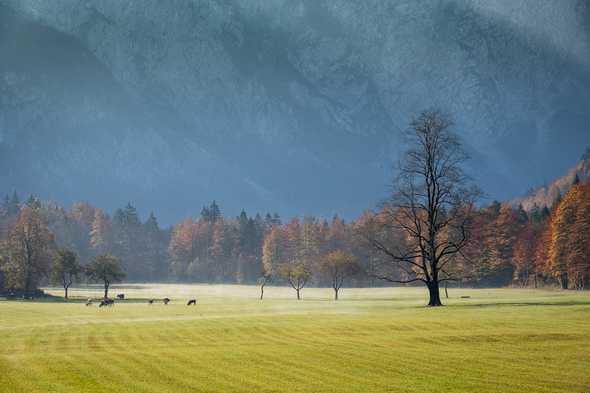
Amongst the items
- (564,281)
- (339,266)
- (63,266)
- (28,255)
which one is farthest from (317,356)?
(63,266)

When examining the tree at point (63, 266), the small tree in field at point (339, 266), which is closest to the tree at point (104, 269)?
the tree at point (63, 266)

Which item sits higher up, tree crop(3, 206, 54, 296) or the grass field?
tree crop(3, 206, 54, 296)

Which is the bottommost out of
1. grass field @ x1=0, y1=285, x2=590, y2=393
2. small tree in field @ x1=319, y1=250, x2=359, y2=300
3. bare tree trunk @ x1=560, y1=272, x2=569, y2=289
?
grass field @ x1=0, y1=285, x2=590, y2=393

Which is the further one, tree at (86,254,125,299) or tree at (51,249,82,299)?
tree at (51,249,82,299)

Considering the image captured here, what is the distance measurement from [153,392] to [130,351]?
36.2 feet

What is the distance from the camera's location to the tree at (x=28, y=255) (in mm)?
112062

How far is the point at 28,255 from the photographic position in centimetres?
11325

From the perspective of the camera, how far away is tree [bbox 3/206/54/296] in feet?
368

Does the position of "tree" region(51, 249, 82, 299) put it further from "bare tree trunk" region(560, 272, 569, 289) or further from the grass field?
"bare tree trunk" region(560, 272, 569, 289)

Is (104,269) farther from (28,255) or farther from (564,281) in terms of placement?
(564,281)

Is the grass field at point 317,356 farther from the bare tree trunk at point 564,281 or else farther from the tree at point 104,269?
the tree at point 104,269

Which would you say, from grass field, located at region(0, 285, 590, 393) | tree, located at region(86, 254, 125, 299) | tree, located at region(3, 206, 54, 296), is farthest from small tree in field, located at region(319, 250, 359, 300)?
grass field, located at region(0, 285, 590, 393)

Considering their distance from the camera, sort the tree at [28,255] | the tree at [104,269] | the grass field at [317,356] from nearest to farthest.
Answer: the grass field at [317,356], the tree at [28,255], the tree at [104,269]

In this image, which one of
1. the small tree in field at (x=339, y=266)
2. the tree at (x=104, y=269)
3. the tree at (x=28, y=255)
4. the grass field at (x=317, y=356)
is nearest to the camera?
the grass field at (x=317, y=356)
